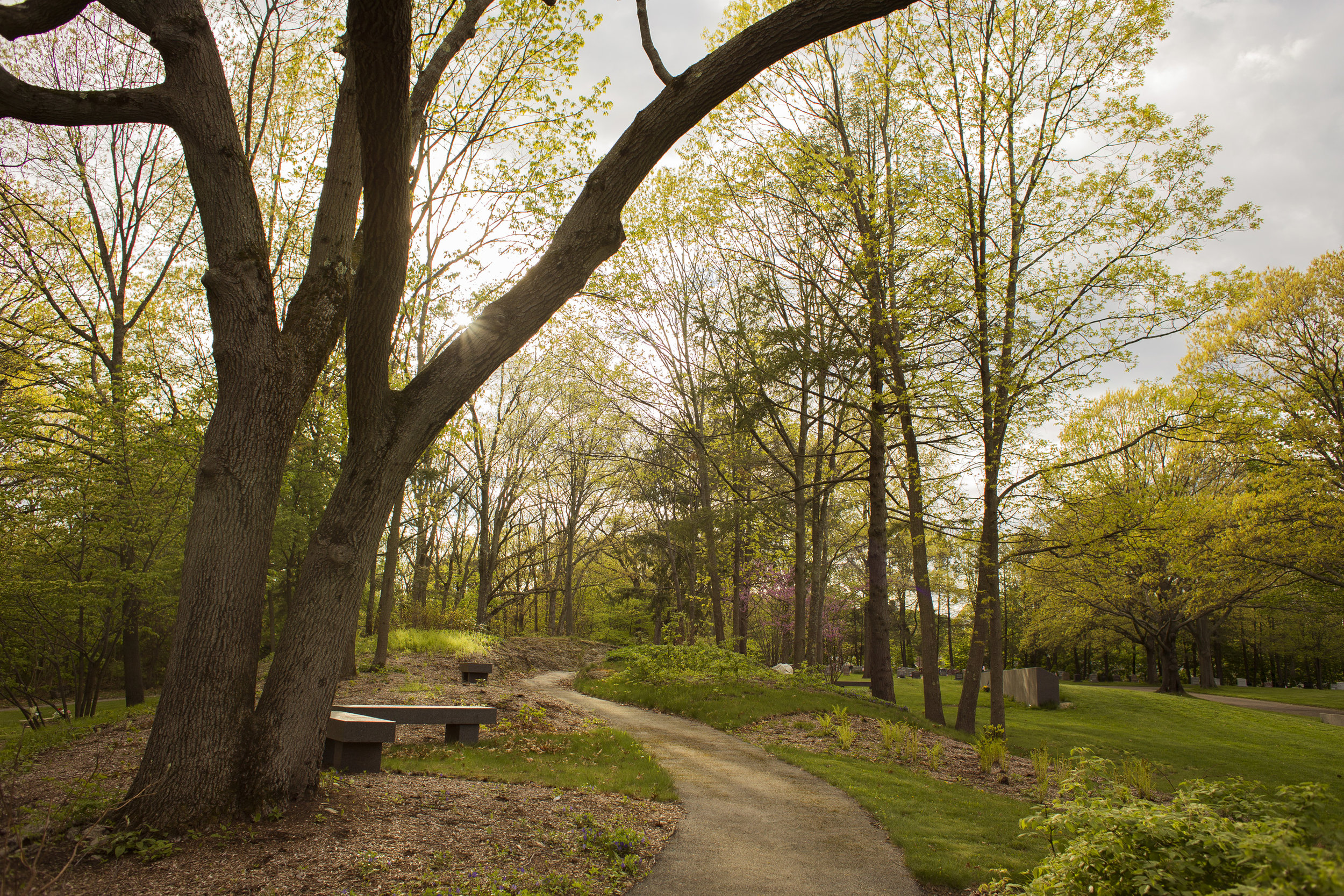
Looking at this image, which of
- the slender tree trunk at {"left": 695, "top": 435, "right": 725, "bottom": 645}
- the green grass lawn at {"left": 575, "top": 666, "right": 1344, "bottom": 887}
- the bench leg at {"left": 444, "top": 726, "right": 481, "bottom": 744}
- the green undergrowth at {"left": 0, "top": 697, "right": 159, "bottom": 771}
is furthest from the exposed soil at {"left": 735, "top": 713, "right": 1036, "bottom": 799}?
the green undergrowth at {"left": 0, "top": 697, "right": 159, "bottom": 771}

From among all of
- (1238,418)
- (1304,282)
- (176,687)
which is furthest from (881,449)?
(1304,282)

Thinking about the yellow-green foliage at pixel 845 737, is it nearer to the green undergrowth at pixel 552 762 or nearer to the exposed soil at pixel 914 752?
the exposed soil at pixel 914 752

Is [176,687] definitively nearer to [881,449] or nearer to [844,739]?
[844,739]

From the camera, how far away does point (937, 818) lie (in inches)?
215

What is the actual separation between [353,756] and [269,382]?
10.8 ft

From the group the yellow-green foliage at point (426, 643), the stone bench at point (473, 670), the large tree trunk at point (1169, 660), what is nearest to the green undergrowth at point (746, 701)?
the stone bench at point (473, 670)

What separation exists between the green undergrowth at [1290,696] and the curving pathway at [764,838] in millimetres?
20750

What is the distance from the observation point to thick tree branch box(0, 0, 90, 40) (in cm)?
347

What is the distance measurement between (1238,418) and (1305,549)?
600 cm

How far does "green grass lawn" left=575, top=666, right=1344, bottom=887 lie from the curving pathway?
27 centimetres

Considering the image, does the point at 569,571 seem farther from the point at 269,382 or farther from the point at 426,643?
the point at 269,382

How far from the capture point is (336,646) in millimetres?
4141

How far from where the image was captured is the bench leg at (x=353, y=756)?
546 centimetres

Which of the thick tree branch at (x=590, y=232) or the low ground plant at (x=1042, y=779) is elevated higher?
the thick tree branch at (x=590, y=232)
